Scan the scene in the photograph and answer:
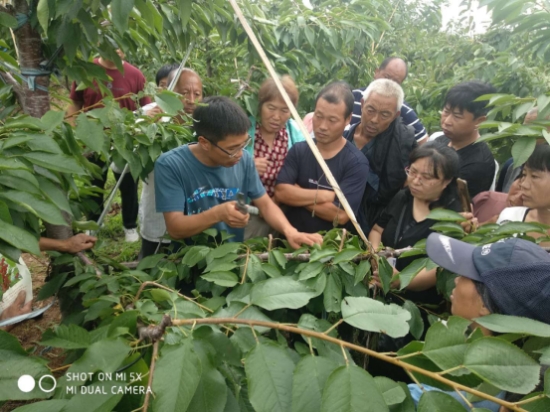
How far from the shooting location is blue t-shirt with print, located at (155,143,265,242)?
1.78 m

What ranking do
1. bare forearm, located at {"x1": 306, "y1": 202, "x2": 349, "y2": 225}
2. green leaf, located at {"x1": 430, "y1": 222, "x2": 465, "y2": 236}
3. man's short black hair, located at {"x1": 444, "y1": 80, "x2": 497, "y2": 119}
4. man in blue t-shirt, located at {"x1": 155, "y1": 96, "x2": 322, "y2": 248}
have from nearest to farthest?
green leaf, located at {"x1": 430, "y1": 222, "x2": 465, "y2": 236} < man in blue t-shirt, located at {"x1": 155, "y1": 96, "x2": 322, "y2": 248} < bare forearm, located at {"x1": 306, "y1": 202, "x2": 349, "y2": 225} < man's short black hair, located at {"x1": 444, "y1": 80, "x2": 497, "y2": 119}

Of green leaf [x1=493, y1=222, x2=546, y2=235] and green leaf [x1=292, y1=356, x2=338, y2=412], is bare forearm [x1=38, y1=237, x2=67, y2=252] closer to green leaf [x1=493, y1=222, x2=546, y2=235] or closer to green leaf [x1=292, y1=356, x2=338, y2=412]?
green leaf [x1=292, y1=356, x2=338, y2=412]

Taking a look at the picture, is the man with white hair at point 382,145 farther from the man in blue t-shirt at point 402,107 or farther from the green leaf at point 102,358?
the green leaf at point 102,358

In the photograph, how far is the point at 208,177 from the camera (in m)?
1.89

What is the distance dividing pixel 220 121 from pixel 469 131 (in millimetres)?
1418

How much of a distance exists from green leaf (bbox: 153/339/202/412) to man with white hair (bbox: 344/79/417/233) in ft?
6.21

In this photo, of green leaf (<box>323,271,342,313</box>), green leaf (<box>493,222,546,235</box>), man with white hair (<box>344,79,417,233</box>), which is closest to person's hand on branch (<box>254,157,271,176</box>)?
man with white hair (<box>344,79,417,233</box>)

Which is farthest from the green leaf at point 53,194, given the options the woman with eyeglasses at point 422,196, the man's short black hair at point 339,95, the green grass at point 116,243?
the green grass at point 116,243

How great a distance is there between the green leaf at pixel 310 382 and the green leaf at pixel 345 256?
598 millimetres

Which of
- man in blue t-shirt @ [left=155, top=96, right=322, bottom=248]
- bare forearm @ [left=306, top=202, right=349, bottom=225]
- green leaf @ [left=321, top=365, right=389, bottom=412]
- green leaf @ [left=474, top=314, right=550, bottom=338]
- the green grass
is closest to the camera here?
green leaf @ [left=321, top=365, right=389, bottom=412]

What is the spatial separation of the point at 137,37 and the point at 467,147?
1796mm

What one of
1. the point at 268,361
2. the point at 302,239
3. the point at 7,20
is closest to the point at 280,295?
the point at 268,361

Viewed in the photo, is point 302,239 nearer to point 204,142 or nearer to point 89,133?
point 204,142

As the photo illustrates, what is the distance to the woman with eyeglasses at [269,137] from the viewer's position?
233 centimetres
